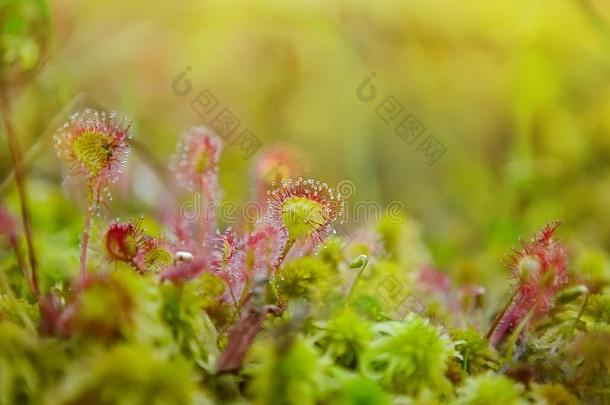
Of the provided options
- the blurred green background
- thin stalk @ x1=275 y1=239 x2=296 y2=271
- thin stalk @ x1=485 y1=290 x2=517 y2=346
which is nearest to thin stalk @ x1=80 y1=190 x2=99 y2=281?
thin stalk @ x1=275 y1=239 x2=296 y2=271

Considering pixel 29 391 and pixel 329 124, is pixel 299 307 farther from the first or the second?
pixel 329 124

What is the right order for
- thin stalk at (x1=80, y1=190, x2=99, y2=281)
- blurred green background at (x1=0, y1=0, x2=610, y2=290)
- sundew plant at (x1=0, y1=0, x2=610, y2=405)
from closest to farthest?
1. sundew plant at (x1=0, y1=0, x2=610, y2=405)
2. thin stalk at (x1=80, y1=190, x2=99, y2=281)
3. blurred green background at (x1=0, y1=0, x2=610, y2=290)

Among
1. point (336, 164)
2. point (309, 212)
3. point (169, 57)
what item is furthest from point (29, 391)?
point (169, 57)

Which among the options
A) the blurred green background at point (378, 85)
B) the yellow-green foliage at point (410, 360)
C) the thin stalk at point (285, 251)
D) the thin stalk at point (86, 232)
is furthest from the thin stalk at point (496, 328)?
the blurred green background at point (378, 85)

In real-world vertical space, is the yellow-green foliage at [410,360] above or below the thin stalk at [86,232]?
above

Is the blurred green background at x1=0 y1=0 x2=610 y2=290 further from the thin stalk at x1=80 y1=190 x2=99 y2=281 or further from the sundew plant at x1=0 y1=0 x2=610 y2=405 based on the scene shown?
the thin stalk at x1=80 y1=190 x2=99 y2=281

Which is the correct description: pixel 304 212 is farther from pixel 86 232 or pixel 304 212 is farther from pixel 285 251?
pixel 86 232

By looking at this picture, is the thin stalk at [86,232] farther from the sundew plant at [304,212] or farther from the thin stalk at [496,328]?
the thin stalk at [496,328]

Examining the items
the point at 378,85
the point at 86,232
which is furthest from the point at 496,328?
the point at 378,85
